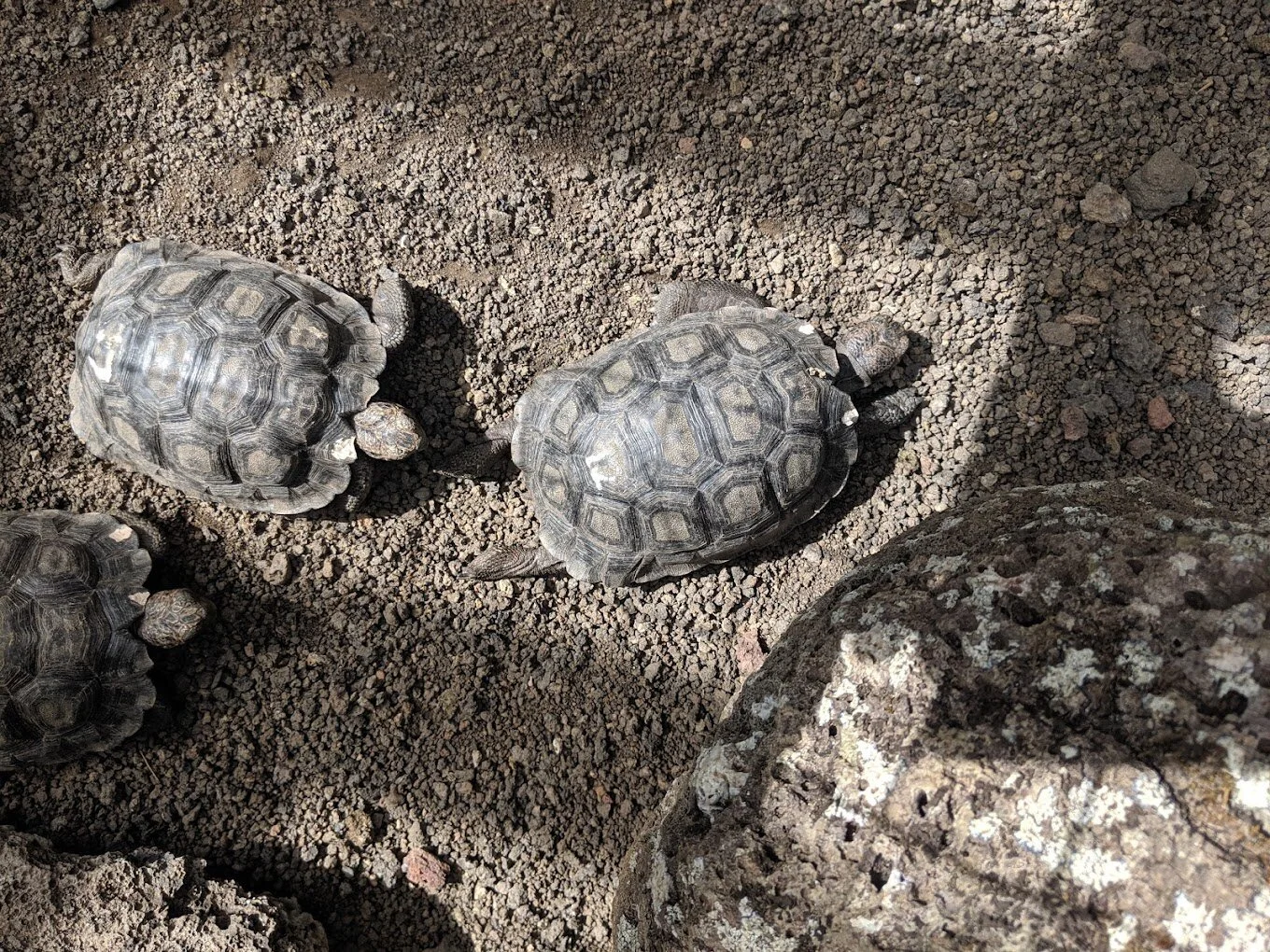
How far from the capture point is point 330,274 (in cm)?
361

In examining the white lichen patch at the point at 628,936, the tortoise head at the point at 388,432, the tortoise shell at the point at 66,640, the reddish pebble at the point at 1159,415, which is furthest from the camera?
the reddish pebble at the point at 1159,415

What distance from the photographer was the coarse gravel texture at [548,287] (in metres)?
3.34

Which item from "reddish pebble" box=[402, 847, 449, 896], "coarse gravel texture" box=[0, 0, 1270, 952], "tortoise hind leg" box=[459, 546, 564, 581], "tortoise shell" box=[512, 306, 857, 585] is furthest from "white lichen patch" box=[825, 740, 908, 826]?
"reddish pebble" box=[402, 847, 449, 896]

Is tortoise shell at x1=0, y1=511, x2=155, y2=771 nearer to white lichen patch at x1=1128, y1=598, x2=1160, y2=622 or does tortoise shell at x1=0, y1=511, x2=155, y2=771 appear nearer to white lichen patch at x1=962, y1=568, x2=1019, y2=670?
white lichen patch at x1=962, y1=568, x2=1019, y2=670

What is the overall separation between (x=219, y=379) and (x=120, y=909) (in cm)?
201

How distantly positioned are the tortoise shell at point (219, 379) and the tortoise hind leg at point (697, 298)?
1.30 m

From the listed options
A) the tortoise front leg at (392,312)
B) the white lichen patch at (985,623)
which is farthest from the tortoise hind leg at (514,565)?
the white lichen patch at (985,623)

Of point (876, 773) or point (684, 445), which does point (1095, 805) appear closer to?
point (876, 773)

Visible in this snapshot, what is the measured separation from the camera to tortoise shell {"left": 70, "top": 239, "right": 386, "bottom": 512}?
126 inches

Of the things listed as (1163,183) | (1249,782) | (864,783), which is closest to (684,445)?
(864,783)

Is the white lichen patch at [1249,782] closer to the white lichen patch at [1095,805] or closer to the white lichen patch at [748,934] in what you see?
the white lichen patch at [1095,805]

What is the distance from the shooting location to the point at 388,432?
10.8 ft

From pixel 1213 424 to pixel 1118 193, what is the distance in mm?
1088

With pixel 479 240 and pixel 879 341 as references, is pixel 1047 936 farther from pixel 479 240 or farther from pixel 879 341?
pixel 479 240
